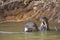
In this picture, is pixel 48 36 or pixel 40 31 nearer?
pixel 48 36

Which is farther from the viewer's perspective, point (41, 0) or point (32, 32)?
point (41, 0)

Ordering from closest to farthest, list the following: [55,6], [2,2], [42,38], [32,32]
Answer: [42,38] → [32,32] → [55,6] → [2,2]

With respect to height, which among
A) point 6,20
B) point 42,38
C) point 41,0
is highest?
point 41,0

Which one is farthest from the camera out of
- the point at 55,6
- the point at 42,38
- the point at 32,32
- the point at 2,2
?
the point at 2,2

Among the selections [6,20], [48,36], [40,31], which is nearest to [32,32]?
[40,31]

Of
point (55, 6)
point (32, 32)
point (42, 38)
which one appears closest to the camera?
point (42, 38)

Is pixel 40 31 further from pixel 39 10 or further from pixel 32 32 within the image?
pixel 39 10

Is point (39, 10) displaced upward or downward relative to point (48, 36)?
upward

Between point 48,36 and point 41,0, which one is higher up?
point 41,0

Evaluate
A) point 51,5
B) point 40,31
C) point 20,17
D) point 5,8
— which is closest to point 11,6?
point 5,8

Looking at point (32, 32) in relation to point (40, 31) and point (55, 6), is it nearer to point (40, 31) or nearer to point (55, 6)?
point (40, 31)

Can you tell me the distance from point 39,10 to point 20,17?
60.0 inches

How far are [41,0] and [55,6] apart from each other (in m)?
1.55

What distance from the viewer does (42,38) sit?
1098cm
